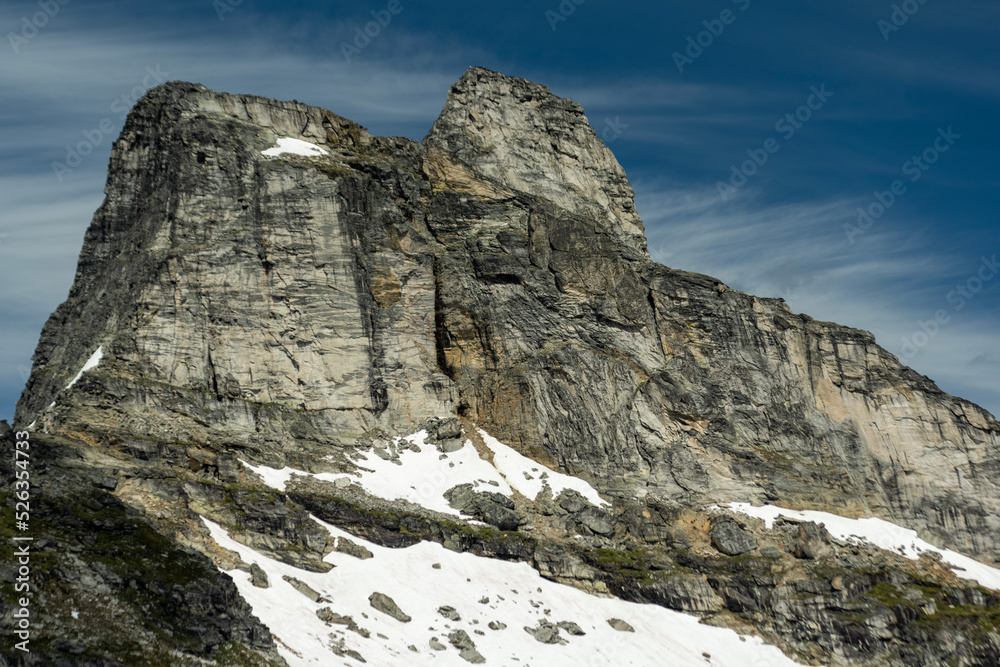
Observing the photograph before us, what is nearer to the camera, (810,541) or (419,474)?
(419,474)

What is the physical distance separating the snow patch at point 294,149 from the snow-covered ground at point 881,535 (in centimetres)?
4040

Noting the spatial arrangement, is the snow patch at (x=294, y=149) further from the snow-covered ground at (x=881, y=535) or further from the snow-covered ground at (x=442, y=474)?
the snow-covered ground at (x=881, y=535)

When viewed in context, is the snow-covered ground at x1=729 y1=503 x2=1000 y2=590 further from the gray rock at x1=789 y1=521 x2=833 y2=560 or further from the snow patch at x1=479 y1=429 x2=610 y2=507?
the snow patch at x1=479 y1=429 x2=610 y2=507

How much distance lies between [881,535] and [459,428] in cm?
3147

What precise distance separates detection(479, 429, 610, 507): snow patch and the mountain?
0.28 metres

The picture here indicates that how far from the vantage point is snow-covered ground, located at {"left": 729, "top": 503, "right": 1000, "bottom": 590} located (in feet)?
217

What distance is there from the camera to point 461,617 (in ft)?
159

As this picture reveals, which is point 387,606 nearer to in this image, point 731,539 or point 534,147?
point 731,539

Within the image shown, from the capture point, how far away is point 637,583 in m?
56.8

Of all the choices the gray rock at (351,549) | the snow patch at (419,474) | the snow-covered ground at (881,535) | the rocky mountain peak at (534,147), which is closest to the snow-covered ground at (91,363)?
the snow patch at (419,474)

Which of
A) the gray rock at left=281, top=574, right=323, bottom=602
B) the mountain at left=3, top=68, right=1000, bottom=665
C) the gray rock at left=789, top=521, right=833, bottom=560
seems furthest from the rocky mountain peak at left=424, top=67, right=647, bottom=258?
the gray rock at left=281, top=574, right=323, bottom=602

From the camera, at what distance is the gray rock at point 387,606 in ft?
151

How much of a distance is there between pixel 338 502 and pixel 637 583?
18.5m

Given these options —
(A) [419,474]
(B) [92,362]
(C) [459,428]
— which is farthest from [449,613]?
(B) [92,362]
